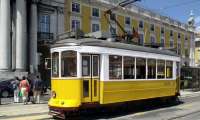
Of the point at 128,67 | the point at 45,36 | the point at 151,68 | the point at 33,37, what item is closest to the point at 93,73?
the point at 128,67

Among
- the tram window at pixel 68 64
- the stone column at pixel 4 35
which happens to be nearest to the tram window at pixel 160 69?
the tram window at pixel 68 64

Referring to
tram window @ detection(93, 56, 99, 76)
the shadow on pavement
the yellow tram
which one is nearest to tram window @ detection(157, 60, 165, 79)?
the shadow on pavement

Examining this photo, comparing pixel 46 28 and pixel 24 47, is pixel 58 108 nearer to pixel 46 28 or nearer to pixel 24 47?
pixel 24 47

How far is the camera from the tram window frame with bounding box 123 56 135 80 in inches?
763

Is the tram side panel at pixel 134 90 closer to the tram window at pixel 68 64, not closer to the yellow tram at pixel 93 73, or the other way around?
the yellow tram at pixel 93 73

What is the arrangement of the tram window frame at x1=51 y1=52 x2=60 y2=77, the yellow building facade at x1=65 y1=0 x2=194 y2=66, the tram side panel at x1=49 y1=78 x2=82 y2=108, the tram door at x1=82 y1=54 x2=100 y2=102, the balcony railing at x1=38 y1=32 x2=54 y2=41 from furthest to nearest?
the yellow building facade at x1=65 y1=0 x2=194 y2=66 → the balcony railing at x1=38 y1=32 x2=54 y2=41 → the tram window frame at x1=51 y1=52 x2=60 y2=77 → the tram door at x1=82 y1=54 x2=100 y2=102 → the tram side panel at x1=49 y1=78 x2=82 y2=108

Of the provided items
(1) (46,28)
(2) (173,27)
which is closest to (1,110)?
(1) (46,28)

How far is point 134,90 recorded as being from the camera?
20156 millimetres

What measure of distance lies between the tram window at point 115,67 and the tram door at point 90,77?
0.86m

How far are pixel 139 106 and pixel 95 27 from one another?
32460 mm

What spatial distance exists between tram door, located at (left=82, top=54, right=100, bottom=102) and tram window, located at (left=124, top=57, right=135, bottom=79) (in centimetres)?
197

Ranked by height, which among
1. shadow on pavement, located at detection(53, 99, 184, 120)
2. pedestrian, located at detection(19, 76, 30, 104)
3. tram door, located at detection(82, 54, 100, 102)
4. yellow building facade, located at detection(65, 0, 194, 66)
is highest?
yellow building facade, located at detection(65, 0, 194, 66)

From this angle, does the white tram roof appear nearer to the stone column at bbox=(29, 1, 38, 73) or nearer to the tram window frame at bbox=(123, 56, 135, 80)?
the tram window frame at bbox=(123, 56, 135, 80)

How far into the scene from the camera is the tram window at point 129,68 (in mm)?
19453
